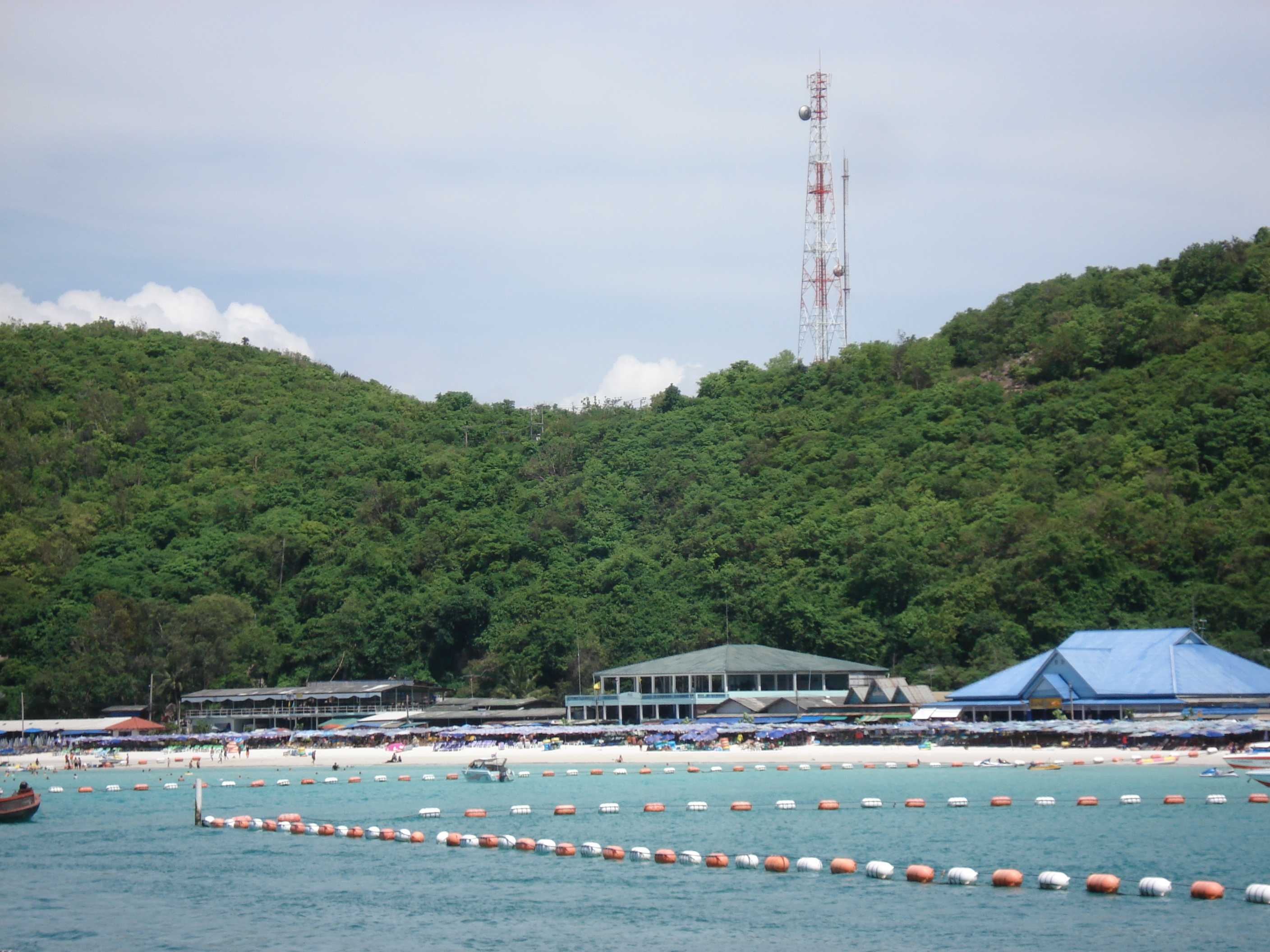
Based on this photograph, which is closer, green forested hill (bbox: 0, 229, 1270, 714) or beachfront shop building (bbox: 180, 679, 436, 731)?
green forested hill (bbox: 0, 229, 1270, 714)

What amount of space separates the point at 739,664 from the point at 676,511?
3371 centimetres

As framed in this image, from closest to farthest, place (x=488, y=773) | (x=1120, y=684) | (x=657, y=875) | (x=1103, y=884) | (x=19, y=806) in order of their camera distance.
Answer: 1. (x=1103, y=884)
2. (x=657, y=875)
3. (x=19, y=806)
4. (x=488, y=773)
5. (x=1120, y=684)

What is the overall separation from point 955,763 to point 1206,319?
63.5m

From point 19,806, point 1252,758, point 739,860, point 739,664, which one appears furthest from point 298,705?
point 739,860

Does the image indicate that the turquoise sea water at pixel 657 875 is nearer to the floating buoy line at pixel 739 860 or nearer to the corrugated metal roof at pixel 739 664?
the floating buoy line at pixel 739 860

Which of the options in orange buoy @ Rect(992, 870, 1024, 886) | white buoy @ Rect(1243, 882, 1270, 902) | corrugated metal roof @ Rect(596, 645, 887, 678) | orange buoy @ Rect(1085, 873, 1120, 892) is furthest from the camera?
corrugated metal roof @ Rect(596, 645, 887, 678)

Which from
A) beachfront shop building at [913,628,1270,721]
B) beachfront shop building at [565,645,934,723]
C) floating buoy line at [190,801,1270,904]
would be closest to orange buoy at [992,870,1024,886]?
floating buoy line at [190,801,1270,904]

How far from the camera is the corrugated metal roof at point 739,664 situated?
90.6m

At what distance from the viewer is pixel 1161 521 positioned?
91812mm

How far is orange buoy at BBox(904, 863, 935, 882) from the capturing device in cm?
3334

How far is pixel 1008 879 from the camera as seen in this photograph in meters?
32.5

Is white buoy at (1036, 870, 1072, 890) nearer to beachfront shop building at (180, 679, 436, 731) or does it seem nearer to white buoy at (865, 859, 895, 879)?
white buoy at (865, 859, 895, 879)

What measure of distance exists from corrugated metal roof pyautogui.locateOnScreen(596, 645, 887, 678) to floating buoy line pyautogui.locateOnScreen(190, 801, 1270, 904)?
43111 millimetres

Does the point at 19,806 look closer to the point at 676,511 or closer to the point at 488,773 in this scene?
the point at 488,773
